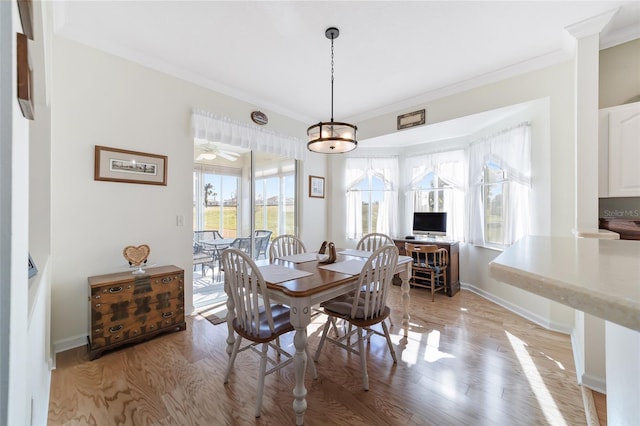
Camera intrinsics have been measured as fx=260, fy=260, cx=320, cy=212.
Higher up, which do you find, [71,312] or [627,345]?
[627,345]

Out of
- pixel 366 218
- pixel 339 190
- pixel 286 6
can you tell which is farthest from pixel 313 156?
pixel 286 6

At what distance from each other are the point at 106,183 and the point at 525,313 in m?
4.57

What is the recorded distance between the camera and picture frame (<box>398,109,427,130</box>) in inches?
140

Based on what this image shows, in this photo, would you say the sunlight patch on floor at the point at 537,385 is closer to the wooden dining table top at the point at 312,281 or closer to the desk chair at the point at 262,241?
the wooden dining table top at the point at 312,281

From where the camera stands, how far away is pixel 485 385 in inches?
71.3

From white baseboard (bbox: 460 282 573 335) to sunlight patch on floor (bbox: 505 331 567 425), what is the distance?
546 mm

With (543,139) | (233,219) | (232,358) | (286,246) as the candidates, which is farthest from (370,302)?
(543,139)

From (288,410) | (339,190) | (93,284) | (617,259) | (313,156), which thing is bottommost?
(288,410)

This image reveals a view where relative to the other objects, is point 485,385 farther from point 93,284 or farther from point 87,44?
point 87,44

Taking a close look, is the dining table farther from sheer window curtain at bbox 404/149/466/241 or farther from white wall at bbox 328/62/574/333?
sheer window curtain at bbox 404/149/466/241

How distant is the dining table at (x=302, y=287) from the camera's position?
4.96 feet

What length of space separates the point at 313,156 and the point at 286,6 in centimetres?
258

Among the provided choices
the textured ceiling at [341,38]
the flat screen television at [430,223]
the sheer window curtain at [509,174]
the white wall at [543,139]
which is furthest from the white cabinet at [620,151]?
the flat screen television at [430,223]

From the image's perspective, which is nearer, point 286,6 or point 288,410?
point 288,410
